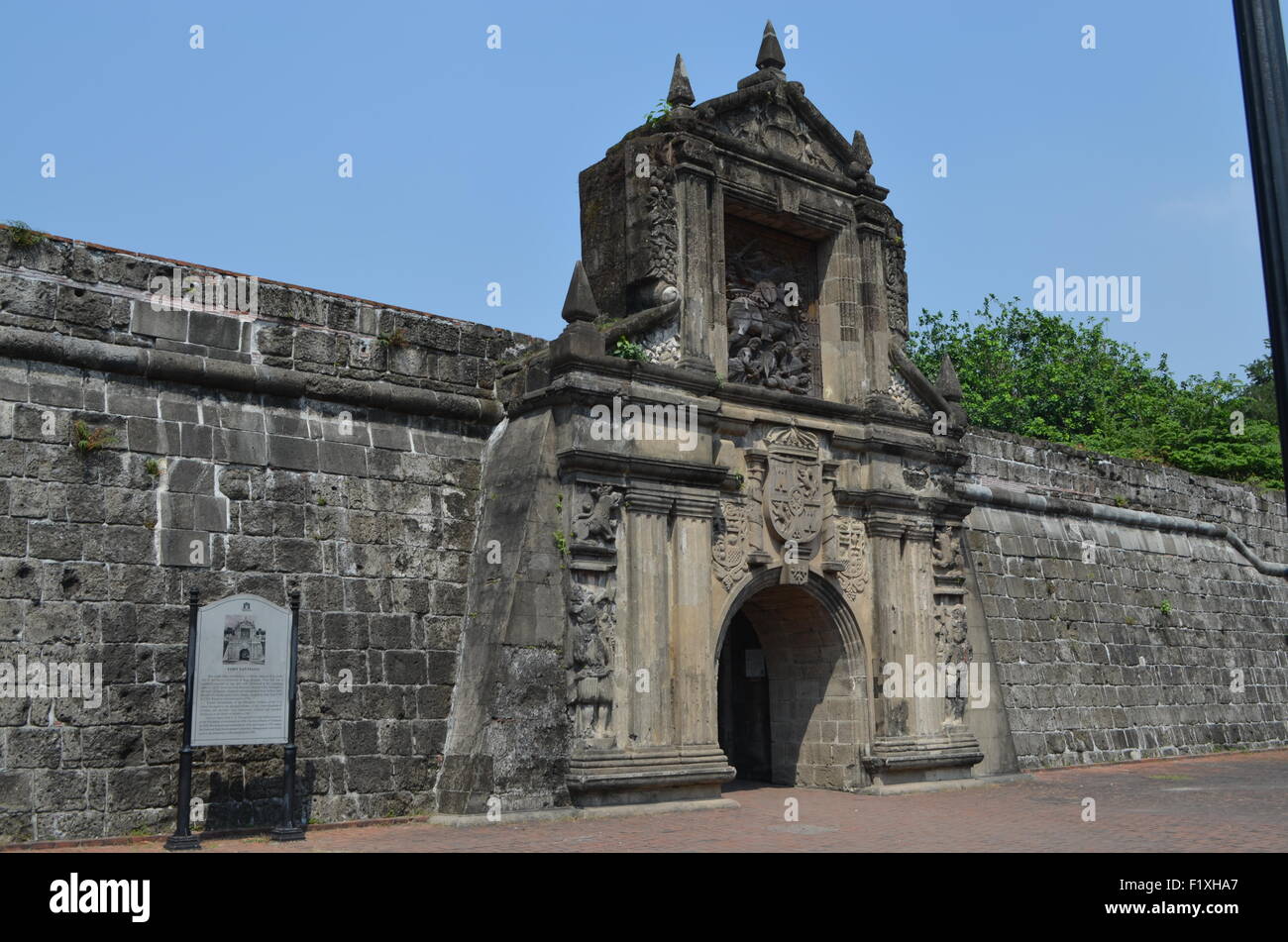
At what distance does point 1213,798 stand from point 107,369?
1202cm

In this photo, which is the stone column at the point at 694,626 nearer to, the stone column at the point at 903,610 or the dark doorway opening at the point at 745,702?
the stone column at the point at 903,610

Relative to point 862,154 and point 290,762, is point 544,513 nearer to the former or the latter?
point 290,762

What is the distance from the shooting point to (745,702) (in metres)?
16.9

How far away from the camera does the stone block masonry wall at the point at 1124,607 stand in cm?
1994

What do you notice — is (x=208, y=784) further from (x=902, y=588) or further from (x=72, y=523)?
(x=902, y=588)

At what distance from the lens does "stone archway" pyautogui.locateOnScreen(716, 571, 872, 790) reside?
605 inches

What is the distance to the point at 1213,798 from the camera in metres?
14.0

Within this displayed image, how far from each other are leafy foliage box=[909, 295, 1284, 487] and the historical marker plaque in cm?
2678

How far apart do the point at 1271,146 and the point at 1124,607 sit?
18201mm

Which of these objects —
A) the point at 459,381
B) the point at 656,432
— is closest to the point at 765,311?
the point at 656,432

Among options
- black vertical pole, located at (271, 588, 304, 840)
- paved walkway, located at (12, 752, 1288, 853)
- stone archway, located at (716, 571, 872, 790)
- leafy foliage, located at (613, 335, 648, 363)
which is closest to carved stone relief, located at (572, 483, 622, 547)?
leafy foliage, located at (613, 335, 648, 363)

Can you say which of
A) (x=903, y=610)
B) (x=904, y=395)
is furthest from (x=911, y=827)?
(x=904, y=395)

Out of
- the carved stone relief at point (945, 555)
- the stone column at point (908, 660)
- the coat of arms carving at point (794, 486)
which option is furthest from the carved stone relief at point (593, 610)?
the carved stone relief at point (945, 555)

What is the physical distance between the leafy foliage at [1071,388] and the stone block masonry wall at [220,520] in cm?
2388
